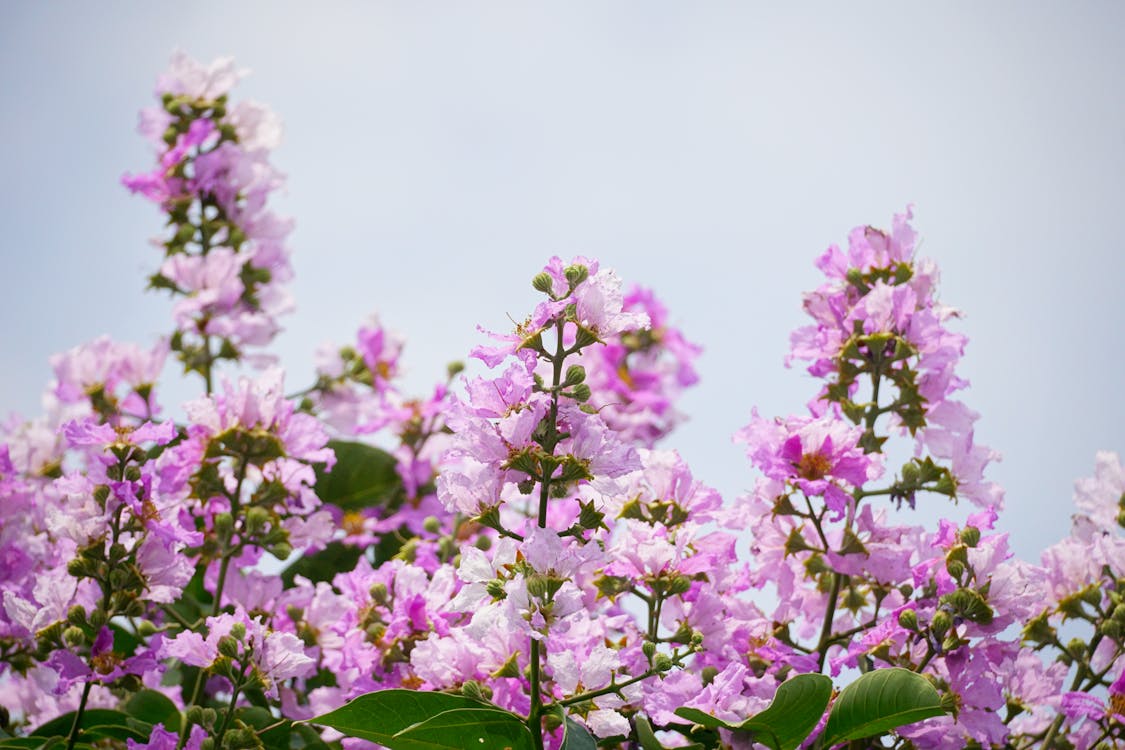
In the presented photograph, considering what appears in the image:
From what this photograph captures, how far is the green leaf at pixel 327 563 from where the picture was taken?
7.06ft

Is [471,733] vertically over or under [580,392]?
under

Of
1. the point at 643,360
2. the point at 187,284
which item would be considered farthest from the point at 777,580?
the point at 643,360

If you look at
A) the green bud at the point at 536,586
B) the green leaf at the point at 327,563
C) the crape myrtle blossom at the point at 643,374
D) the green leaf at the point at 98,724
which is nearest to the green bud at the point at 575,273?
the green bud at the point at 536,586

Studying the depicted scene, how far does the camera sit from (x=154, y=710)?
154cm

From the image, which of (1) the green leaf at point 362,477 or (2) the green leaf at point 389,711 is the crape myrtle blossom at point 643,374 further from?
(2) the green leaf at point 389,711

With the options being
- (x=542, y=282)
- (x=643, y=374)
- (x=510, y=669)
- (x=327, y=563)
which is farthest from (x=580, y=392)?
(x=643, y=374)

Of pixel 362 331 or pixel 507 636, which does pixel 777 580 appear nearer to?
pixel 507 636

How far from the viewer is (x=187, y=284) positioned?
2207 millimetres

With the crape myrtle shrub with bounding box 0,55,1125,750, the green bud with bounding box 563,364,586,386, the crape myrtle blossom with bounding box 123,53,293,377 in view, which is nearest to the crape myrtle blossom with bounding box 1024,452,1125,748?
the crape myrtle shrub with bounding box 0,55,1125,750

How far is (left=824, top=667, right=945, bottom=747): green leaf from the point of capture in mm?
1137

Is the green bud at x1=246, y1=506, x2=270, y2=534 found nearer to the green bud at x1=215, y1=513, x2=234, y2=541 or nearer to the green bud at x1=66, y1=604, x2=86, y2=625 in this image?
the green bud at x1=215, y1=513, x2=234, y2=541

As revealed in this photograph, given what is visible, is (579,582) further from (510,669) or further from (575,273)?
(575,273)

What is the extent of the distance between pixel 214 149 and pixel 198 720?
4.39 ft

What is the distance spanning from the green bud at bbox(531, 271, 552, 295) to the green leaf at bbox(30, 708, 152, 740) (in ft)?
2.41
